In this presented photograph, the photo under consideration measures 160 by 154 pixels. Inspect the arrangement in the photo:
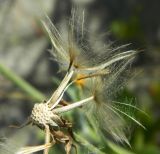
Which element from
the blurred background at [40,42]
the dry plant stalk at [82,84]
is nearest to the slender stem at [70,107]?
the dry plant stalk at [82,84]

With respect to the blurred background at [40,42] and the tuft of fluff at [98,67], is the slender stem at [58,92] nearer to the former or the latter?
the tuft of fluff at [98,67]

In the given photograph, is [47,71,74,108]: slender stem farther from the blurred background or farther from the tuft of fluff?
the blurred background

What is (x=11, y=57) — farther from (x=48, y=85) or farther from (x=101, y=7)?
(x=101, y=7)

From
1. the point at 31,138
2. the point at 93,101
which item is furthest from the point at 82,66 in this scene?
the point at 31,138

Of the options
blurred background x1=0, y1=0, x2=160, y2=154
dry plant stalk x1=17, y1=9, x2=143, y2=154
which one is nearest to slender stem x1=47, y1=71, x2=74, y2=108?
dry plant stalk x1=17, y1=9, x2=143, y2=154

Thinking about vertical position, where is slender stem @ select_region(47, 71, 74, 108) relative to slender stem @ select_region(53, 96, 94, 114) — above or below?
above

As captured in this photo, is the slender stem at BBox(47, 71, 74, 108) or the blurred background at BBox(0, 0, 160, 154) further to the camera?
the blurred background at BBox(0, 0, 160, 154)

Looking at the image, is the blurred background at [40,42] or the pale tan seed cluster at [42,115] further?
the blurred background at [40,42]
